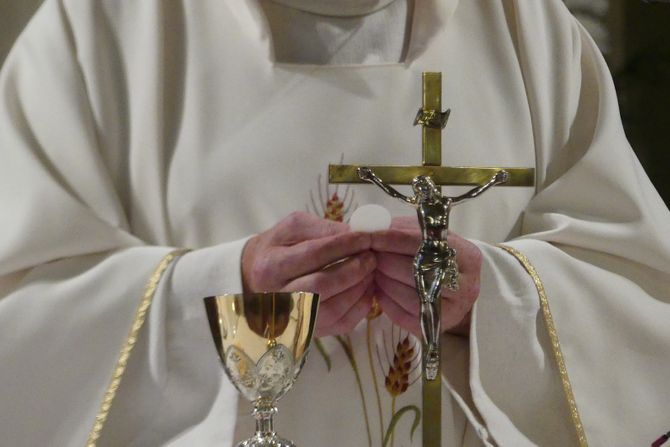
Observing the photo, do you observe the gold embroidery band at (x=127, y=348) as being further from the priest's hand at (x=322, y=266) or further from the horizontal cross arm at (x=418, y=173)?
the horizontal cross arm at (x=418, y=173)

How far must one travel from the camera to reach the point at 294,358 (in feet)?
5.51

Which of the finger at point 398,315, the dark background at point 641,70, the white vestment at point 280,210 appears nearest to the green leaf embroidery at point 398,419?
the white vestment at point 280,210

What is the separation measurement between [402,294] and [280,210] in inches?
19.9

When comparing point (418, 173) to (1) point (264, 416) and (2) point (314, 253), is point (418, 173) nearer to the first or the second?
(2) point (314, 253)

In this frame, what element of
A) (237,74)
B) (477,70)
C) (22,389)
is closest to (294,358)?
(22,389)

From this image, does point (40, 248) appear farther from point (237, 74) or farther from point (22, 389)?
point (237, 74)

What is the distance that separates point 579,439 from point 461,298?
0.40 metres

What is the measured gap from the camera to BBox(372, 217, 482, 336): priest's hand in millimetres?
1919

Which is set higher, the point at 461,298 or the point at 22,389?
the point at 461,298

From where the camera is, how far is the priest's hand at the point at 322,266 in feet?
6.30

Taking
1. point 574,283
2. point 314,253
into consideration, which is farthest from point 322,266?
point 574,283

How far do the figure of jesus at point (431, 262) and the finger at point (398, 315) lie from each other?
218 mm

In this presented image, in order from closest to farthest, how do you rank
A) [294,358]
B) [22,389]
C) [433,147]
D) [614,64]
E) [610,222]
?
[294,358] → [433,147] → [22,389] → [610,222] → [614,64]

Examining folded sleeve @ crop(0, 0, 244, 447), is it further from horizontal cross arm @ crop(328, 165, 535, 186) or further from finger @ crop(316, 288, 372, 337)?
horizontal cross arm @ crop(328, 165, 535, 186)
